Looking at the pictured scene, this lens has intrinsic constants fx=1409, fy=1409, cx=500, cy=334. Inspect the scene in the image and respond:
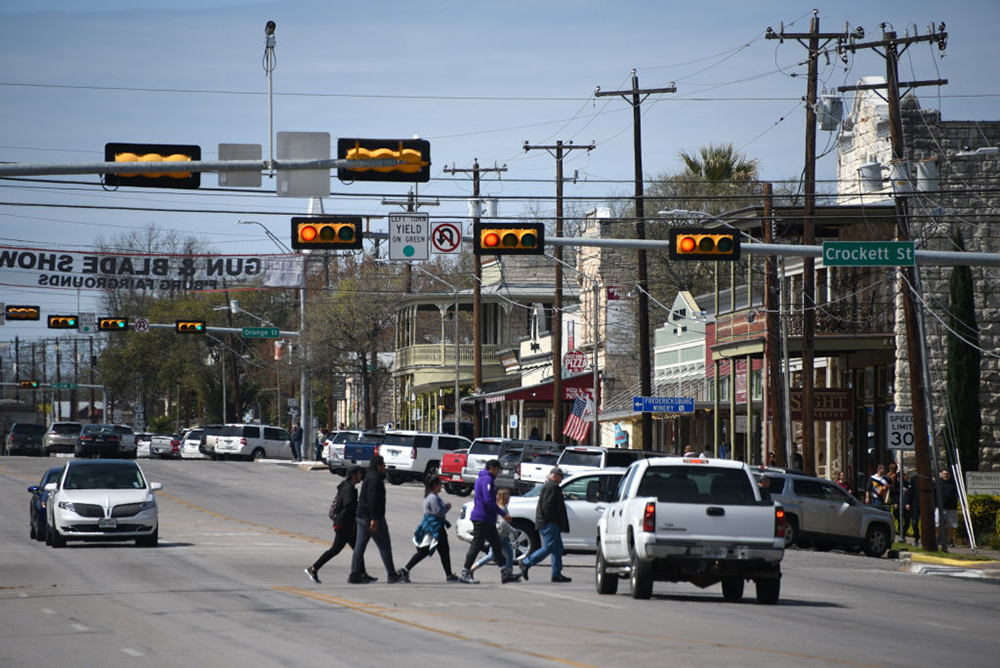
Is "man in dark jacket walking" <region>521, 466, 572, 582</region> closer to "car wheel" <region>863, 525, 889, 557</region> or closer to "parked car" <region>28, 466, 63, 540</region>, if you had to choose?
"parked car" <region>28, 466, 63, 540</region>

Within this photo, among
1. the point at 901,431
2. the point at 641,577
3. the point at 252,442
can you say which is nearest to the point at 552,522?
the point at 641,577

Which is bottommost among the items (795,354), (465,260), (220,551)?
(220,551)

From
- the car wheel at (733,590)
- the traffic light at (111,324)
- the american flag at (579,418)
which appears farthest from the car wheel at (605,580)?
the traffic light at (111,324)

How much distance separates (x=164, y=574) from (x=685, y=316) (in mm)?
36214

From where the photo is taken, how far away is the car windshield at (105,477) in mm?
26344

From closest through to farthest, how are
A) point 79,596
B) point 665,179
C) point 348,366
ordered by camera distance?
point 79,596 → point 665,179 → point 348,366

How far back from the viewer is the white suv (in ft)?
161

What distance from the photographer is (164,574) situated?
2066 cm

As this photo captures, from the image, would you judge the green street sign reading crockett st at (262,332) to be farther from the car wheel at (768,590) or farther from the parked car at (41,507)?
the car wheel at (768,590)

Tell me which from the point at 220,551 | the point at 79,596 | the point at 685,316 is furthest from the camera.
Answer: the point at 685,316

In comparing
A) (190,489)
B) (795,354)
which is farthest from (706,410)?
(190,489)

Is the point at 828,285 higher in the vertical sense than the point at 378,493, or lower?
higher

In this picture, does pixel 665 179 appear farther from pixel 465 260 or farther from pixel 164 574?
pixel 164 574

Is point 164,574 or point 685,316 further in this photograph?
point 685,316
